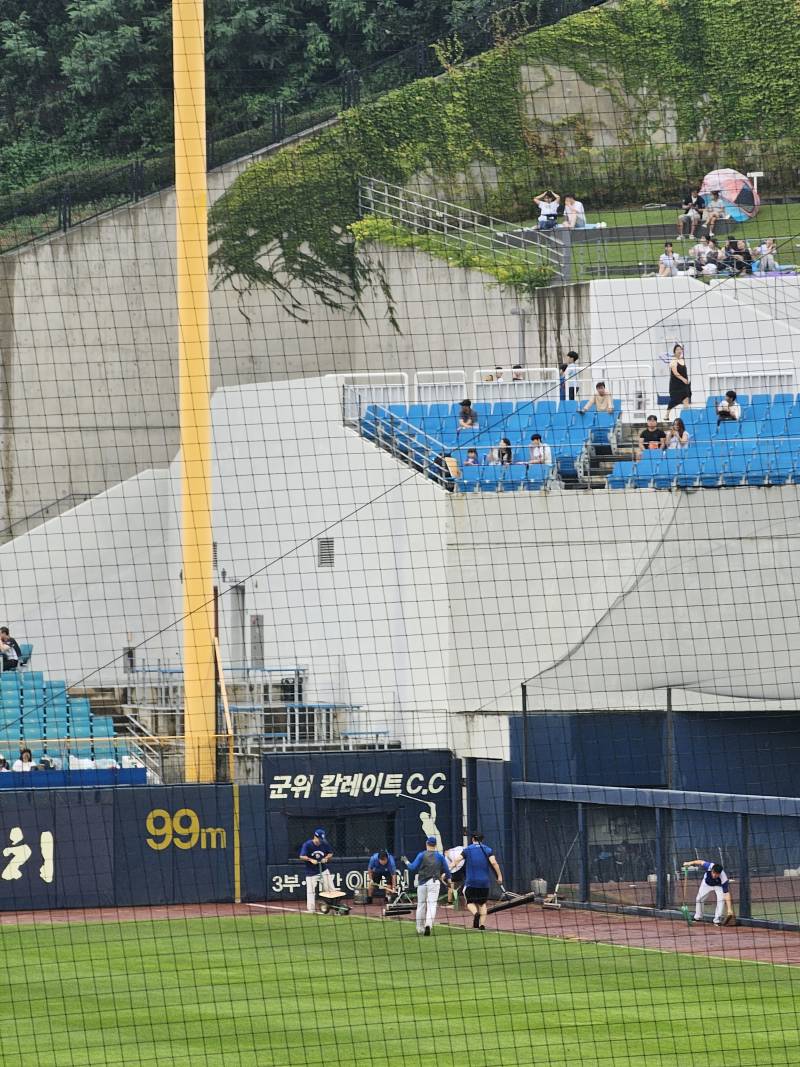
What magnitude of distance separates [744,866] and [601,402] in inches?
311

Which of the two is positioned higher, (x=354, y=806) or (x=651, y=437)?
(x=651, y=437)

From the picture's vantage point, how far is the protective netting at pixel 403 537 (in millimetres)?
17516

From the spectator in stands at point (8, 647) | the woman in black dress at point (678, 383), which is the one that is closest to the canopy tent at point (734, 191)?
the woman in black dress at point (678, 383)

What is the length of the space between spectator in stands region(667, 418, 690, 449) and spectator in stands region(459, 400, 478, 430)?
8.92 feet

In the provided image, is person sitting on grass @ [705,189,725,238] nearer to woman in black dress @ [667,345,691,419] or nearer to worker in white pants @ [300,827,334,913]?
woman in black dress @ [667,345,691,419]

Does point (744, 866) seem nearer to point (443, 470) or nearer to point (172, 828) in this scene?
point (172, 828)

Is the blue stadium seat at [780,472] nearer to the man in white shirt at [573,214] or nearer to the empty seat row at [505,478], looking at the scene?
the empty seat row at [505,478]

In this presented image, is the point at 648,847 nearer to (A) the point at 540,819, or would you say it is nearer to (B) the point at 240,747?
(A) the point at 540,819

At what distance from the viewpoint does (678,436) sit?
2403 cm

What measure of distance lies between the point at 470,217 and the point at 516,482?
11335 millimetres

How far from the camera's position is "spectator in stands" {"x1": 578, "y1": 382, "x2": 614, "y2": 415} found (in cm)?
2512

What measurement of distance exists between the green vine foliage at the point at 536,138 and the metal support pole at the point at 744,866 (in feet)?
51.6

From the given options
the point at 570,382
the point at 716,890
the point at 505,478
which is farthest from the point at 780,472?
the point at 716,890

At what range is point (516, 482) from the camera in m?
23.9
